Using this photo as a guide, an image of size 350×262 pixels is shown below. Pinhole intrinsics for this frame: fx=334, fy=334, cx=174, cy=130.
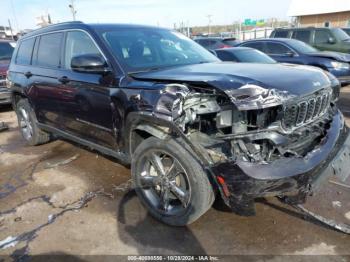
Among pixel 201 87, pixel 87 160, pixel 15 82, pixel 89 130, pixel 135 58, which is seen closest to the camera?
pixel 201 87

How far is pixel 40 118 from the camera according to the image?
17.6ft

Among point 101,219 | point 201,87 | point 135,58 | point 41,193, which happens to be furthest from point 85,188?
point 201,87

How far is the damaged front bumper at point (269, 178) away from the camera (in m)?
2.52

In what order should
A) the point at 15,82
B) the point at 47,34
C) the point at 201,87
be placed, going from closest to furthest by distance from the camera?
the point at 201,87 → the point at 47,34 → the point at 15,82

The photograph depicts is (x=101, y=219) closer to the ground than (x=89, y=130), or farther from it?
closer to the ground

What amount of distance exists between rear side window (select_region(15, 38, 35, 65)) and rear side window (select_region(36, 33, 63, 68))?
414 mm

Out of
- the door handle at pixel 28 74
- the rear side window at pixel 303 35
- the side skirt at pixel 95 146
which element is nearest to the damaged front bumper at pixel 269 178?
the side skirt at pixel 95 146

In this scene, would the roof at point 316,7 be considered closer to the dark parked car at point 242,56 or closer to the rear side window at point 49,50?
the dark parked car at point 242,56

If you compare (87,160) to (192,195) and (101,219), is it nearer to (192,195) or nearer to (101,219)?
(101,219)

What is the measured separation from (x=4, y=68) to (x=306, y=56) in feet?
28.5

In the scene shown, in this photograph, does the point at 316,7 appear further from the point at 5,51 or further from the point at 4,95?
the point at 4,95

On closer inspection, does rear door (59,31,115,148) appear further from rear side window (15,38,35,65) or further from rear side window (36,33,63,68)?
rear side window (15,38,35,65)

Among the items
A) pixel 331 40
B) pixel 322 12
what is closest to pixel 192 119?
pixel 331 40

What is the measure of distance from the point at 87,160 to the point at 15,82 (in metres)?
2.03
